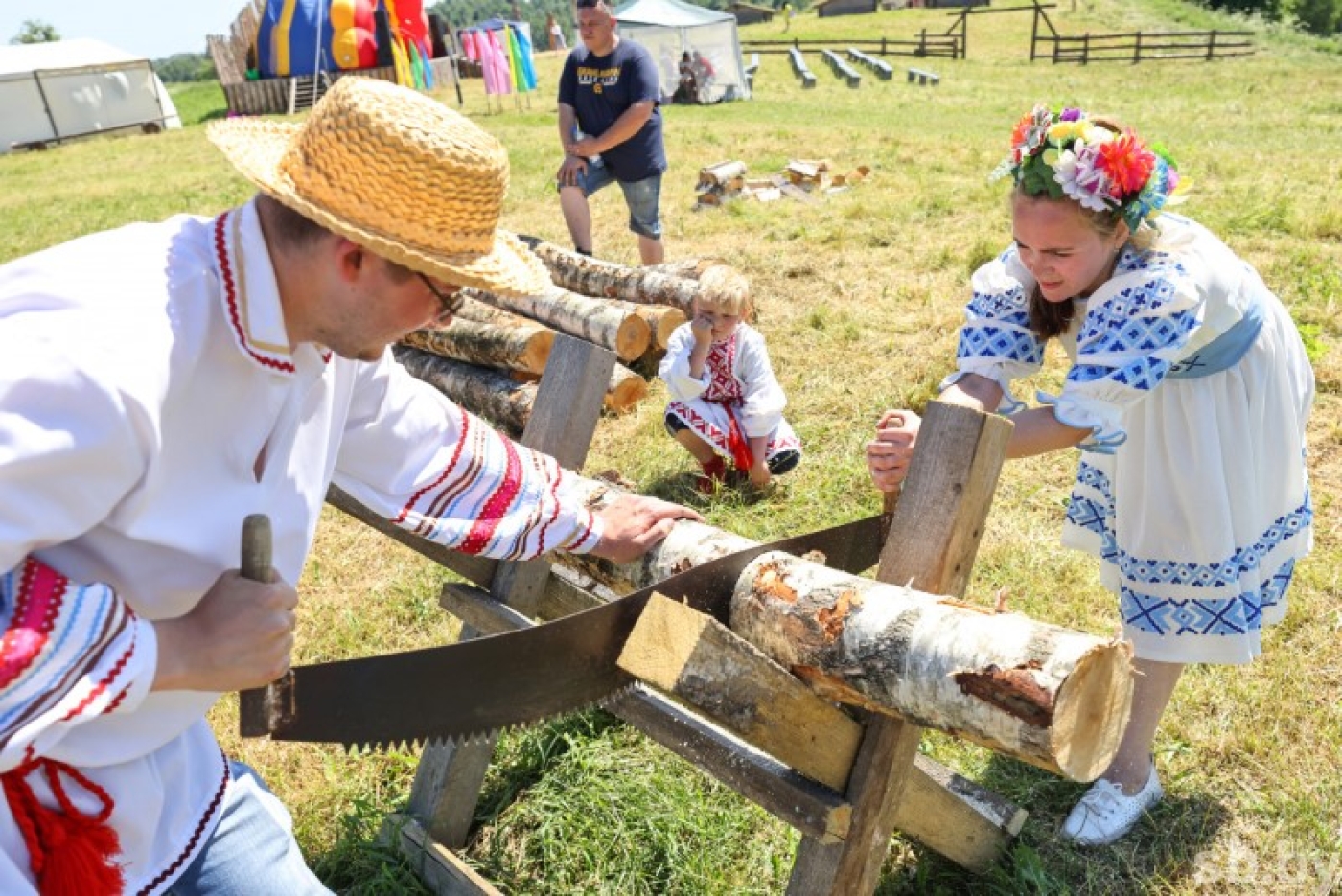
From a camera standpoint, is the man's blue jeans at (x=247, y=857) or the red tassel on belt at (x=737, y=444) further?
the red tassel on belt at (x=737, y=444)

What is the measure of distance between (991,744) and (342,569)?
3.60 m

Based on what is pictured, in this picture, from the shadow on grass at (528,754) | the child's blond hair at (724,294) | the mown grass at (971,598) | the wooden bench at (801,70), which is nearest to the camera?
the mown grass at (971,598)

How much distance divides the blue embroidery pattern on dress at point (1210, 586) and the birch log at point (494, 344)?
12.2 ft

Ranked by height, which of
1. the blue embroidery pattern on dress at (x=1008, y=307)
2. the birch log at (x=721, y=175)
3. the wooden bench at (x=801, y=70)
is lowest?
the wooden bench at (x=801, y=70)

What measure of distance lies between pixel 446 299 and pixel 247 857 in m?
1.15

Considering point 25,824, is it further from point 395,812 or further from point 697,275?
point 697,275

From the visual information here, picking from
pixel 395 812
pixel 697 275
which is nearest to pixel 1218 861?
pixel 395 812

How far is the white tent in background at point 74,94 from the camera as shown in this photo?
29.1 meters

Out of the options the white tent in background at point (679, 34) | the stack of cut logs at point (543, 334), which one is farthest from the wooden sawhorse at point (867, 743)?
the white tent in background at point (679, 34)

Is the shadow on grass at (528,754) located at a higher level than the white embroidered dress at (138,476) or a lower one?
lower

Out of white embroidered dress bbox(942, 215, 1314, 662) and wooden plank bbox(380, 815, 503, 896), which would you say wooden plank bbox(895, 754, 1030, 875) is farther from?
wooden plank bbox(380, 815, 503, 896)

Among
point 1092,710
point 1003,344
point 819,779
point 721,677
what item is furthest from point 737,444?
point 1092,710

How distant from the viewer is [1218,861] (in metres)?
2.92

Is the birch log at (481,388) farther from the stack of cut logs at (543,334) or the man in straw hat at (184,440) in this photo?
the man in straw hat at (184,440)
